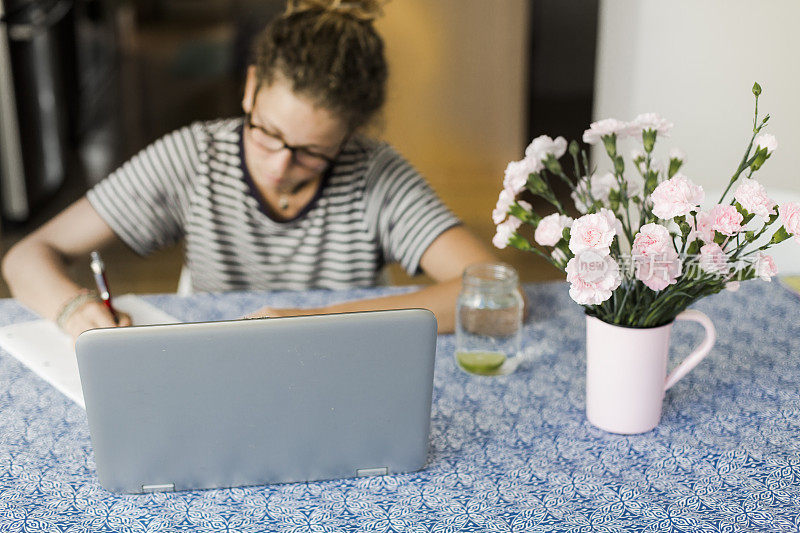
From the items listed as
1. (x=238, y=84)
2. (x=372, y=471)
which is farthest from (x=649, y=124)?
(x=238, y=84)

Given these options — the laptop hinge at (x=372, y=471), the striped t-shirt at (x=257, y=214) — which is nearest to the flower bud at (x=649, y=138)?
the laptop hinge at (x=372, y=471)

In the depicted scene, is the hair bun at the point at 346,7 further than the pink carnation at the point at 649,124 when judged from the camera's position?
Yes

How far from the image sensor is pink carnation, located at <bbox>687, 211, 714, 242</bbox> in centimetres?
89

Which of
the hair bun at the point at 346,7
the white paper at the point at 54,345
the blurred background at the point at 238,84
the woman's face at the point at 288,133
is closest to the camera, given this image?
the white paper at the point at 54,345

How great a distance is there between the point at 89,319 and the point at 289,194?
1.75 feet

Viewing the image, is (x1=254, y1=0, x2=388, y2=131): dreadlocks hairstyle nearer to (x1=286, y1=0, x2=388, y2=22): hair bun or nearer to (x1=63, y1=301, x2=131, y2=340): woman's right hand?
(x1=286, y1=0, x2=388, y2=22): hair bun

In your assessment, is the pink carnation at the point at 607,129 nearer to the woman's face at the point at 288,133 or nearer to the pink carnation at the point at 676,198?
the pink carnation at the point at 676,198

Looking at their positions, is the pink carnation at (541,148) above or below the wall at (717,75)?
above

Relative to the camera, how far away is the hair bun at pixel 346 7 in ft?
5.16

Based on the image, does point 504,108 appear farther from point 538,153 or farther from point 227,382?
point 227,382

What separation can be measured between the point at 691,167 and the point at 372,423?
241 cm

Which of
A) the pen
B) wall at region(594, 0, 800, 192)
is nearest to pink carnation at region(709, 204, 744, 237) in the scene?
the pen

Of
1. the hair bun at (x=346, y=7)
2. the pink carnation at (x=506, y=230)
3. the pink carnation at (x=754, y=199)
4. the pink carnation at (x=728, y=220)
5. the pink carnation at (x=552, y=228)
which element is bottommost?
the pink carnation at (x=506, y=230)

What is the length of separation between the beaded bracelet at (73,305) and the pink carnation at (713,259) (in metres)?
0.87
